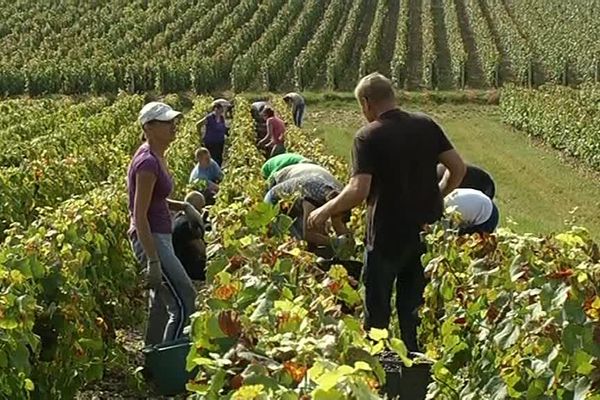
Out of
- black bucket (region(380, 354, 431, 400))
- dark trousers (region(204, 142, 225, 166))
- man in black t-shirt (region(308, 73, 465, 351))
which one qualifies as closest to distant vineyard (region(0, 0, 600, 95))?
dark trousers (region(204, 142, 225, 166))

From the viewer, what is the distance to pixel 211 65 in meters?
39.7

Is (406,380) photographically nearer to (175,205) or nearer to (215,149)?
Result: (175,205)

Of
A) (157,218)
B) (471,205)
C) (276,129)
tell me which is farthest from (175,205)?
(276,129)

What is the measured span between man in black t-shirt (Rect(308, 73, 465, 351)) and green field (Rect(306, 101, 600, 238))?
89cm

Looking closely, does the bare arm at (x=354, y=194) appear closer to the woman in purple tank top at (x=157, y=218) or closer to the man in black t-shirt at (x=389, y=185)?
the man in black t-shirt at (x=389, y=185)

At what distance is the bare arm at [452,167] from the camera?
627 cm

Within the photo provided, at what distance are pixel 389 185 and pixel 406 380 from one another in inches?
48.3

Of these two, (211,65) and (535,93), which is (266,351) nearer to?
(535,93)

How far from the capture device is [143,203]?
257 inches

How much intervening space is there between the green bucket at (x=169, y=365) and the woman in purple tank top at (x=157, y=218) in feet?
1.43

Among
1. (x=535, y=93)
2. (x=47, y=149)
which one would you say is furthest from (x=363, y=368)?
(x=535, y=93)

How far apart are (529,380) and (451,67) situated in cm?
3932

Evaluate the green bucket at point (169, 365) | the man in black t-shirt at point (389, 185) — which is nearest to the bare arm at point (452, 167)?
the man in black t-shirt at point (389, 185)

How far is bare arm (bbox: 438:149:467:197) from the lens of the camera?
20.6 ft
